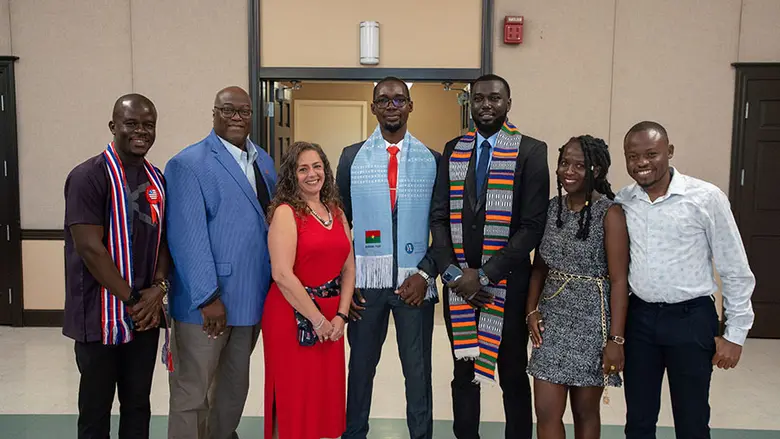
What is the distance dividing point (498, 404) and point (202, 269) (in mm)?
2177

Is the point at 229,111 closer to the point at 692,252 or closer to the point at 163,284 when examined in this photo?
the point at 163,284

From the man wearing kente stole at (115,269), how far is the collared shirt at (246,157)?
0.33 meters

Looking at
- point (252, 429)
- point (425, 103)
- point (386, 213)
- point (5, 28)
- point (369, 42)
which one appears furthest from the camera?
point (425, 103)

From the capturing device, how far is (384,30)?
511cm

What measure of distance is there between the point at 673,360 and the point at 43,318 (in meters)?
5.31

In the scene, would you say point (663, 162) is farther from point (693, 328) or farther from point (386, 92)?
point (386, 92)

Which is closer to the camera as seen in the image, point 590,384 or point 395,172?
point 590,384

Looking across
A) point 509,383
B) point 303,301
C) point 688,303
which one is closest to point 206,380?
point 303,301

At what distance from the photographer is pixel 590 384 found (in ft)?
7.59

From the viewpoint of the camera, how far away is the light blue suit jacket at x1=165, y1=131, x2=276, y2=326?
249 centimetres

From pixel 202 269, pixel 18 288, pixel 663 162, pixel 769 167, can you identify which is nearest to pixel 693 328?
pixel 663 162

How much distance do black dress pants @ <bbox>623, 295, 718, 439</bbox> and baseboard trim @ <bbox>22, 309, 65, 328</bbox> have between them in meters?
5.03

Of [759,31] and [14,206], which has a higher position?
[759,31]

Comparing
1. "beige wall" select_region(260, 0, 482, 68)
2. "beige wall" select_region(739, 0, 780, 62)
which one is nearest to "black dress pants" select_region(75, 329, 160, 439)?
"beige wall" select_region(260, 0, 482, 68)
